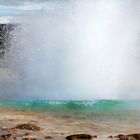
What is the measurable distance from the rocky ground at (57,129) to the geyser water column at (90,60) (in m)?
6.01

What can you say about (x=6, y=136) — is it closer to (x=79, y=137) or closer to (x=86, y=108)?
(x=79, y=137)

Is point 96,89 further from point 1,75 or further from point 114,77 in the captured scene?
point 1,75

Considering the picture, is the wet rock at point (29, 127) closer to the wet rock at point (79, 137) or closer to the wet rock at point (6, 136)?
the wet rock at point (6, 136)

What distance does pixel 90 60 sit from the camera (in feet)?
106

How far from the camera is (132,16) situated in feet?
109

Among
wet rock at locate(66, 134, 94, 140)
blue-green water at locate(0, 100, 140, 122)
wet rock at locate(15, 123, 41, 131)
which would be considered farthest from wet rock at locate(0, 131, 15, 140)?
blue-green water at locate(0, 100, 140, 122)

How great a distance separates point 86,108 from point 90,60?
11.9 m

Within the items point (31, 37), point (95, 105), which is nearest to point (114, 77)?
point (95, 105)

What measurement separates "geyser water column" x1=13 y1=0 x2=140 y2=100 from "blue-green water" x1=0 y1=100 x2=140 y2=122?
263cm

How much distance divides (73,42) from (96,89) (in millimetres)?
10266

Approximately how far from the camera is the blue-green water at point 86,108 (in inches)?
743

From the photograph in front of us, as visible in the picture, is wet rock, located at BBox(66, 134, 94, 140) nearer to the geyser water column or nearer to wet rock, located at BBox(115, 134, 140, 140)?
wet rock, located at BBox(115, 134, 140, 140)

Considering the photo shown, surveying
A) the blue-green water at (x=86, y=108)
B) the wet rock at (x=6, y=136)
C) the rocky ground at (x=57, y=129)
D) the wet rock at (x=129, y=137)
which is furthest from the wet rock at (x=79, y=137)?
the blue-green water at (x=86, y=108)

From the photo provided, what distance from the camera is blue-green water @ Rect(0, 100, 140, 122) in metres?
18.9
